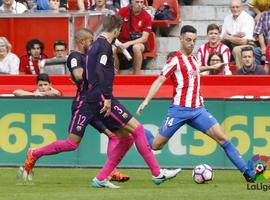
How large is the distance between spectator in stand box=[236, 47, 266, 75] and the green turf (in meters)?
2.35

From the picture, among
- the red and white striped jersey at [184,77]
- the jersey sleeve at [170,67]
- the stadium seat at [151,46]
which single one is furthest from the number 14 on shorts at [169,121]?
the stadium seat at [151,46]

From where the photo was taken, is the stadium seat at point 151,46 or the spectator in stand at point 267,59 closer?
the spectator in stand at point 267,59

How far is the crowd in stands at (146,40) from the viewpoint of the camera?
62.8ft

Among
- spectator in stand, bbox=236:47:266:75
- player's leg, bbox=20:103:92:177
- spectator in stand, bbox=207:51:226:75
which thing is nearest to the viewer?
player's leg, bbox=20:103:92:177

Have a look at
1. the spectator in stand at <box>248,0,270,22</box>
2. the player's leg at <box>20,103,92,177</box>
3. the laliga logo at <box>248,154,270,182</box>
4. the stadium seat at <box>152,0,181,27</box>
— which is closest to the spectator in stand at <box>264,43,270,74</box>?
the spectator in stand at <box>248,0,270,22</box>

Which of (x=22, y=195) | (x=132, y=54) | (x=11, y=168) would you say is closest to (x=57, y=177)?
(x=11, y=168)

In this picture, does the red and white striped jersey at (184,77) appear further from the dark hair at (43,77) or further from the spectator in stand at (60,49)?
the spectator in stand at (60,49)

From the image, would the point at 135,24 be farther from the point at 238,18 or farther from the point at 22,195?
the point at 22,195

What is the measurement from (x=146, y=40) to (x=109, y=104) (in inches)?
253

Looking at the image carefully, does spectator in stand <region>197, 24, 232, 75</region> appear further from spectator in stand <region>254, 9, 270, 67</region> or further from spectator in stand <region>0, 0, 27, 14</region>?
spectator in stand <region>0, 0, 27, 14</region>

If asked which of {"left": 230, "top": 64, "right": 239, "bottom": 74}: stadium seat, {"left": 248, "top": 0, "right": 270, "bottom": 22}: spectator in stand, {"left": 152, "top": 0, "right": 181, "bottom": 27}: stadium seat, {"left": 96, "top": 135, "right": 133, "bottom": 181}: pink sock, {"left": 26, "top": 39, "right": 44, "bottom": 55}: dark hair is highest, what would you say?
{"left": 248, "top": 0, "right": 270, "bottom": 22}: spectator in stand

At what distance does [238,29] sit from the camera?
19.9 meters

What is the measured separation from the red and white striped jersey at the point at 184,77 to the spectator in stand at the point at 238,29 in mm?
5237

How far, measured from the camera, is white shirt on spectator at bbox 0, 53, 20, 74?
19297mm
